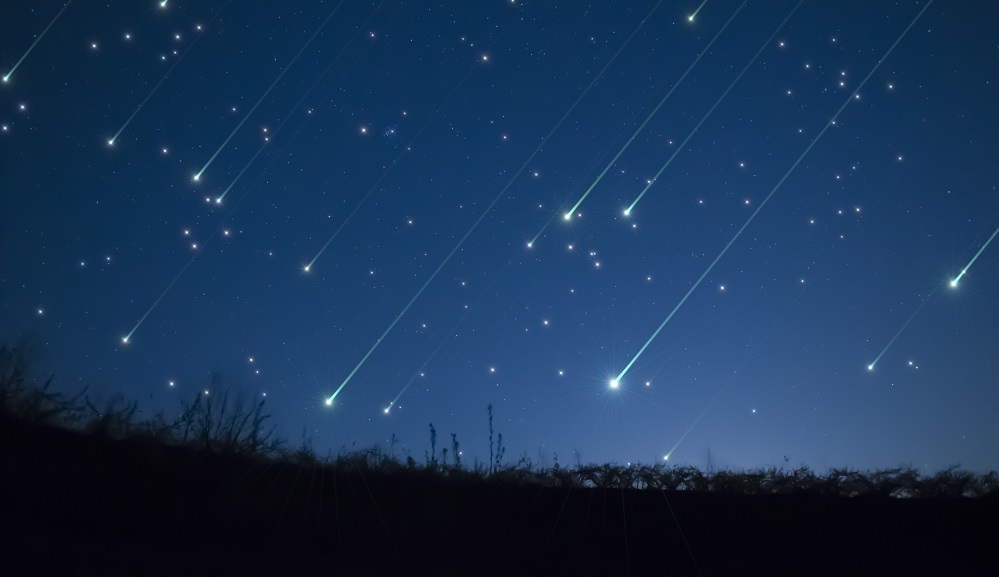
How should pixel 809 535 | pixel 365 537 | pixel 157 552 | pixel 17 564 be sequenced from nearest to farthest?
pixel 17 564 → pixel 157 552 → pixel 365 537 → pixel 809 535

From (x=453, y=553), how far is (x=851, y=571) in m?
4.40

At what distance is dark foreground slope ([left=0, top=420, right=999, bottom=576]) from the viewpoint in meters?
6.10

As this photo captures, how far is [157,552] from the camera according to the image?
19.5 feet

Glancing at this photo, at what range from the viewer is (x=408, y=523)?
7008mm

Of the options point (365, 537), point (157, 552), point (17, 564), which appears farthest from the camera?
point (365, 537)

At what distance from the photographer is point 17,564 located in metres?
5.36

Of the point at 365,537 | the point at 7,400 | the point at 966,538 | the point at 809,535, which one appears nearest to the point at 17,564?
the point at 7,400

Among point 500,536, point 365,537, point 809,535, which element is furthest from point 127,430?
point 809,535

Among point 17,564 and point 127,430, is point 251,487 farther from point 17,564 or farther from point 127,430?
point 17,564

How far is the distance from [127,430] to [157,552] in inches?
65.7

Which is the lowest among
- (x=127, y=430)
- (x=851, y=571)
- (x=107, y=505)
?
(x=851, y=571)

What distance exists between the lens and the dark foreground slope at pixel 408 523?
20.0 feet

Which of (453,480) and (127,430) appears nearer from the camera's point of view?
(127,430)

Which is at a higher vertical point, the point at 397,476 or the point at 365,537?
the point at 397,476
